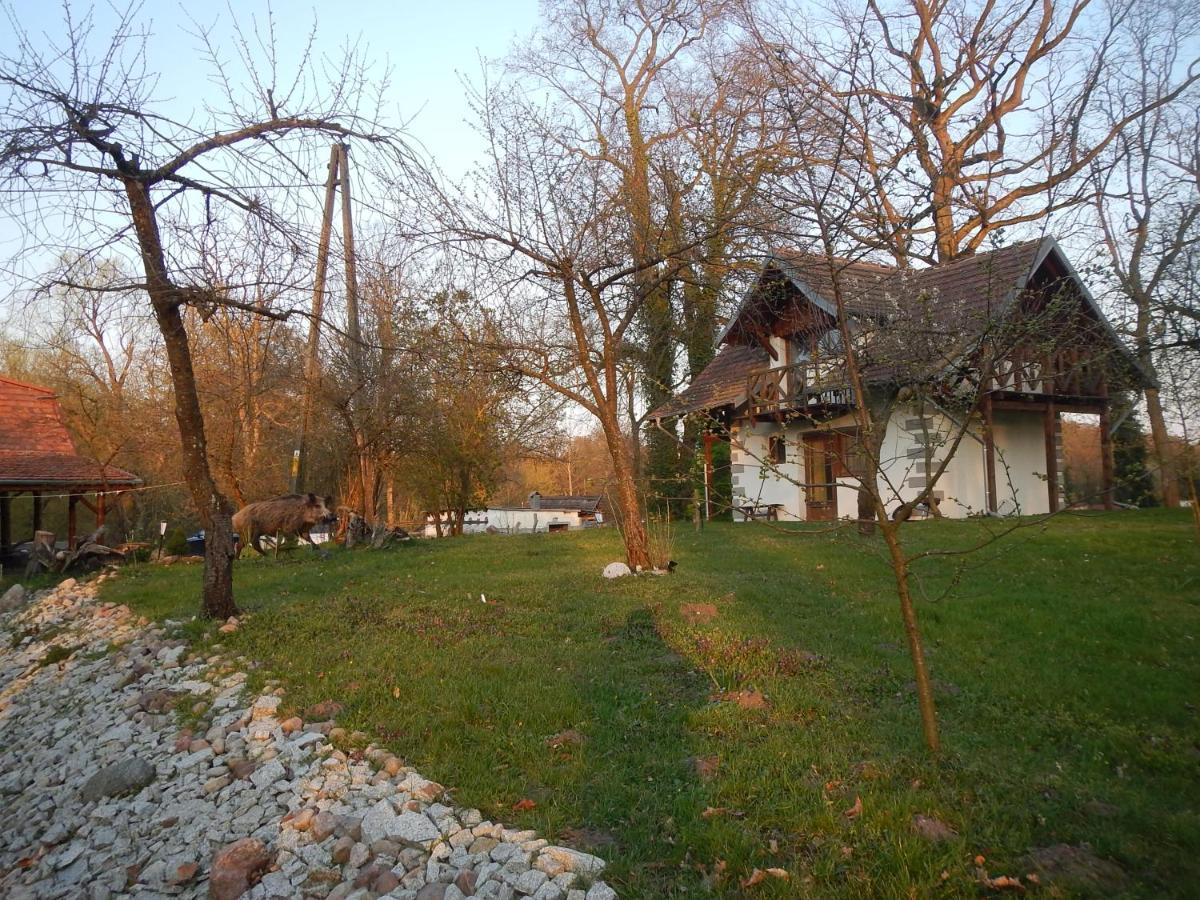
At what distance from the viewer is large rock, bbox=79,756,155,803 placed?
5152 millimetres

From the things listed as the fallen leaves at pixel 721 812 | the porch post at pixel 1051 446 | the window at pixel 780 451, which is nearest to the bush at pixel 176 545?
the window at pixel 780 451

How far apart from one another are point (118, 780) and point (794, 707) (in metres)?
4.35

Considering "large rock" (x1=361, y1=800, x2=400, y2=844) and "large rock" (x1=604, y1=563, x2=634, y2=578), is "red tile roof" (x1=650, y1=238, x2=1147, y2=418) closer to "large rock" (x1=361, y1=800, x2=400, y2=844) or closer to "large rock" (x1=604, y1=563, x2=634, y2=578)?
"large rock" (x1=604, y1=563, x2=634, y2=578)

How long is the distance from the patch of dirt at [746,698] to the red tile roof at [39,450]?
16.7 meters

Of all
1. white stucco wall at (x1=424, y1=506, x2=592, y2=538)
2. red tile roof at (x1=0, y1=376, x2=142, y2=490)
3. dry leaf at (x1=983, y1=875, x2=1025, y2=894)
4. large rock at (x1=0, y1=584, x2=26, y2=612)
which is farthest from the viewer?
A: white stucco wall at (x1=424, y1=506, x2=592, y2=538)

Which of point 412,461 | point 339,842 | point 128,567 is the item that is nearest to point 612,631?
point 339,842

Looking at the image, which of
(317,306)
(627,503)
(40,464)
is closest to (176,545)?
(40,464)

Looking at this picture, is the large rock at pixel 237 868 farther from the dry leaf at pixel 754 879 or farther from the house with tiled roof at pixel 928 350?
the house with tiled roof at pixel 928 350

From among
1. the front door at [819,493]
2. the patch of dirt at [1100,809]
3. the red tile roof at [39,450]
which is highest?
the red tile roof at [39,450]

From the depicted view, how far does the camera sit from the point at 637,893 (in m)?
3.31

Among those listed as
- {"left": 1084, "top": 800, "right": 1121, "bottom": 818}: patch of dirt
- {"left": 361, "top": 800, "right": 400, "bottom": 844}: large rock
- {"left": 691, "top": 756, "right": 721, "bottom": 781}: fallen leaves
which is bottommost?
{"left": 361, "top": 800, "right": 400, "bottom": 844}: large rock

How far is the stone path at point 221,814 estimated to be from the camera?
12.1ft

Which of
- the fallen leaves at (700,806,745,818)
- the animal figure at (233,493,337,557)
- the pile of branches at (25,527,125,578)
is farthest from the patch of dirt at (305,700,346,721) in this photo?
the pile of branches at (25,527,125,578)

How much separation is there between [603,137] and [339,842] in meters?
9.14
